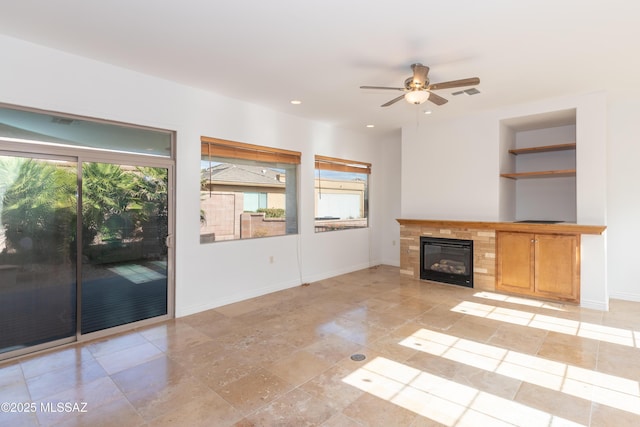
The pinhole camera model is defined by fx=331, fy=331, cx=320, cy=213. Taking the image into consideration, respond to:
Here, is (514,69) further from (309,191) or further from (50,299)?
(50,299)

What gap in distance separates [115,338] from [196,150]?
2.29 metres

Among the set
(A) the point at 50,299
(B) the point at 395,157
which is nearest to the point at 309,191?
(B) the point at 395,157

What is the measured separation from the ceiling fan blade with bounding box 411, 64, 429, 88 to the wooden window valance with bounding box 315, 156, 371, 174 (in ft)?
9.11

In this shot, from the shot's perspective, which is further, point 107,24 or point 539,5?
point 107,24

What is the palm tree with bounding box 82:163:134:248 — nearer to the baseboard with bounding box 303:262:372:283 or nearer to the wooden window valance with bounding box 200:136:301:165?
the wooden window valance with bounding box 200:136:301:165

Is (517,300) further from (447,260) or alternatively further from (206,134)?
(206,134)

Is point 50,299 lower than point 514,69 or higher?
lower

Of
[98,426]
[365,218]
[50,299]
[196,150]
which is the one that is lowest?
[98,426]

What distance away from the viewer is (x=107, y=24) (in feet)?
8.91

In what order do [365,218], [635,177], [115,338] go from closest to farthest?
[115,338]
[635,177]
[365,218]

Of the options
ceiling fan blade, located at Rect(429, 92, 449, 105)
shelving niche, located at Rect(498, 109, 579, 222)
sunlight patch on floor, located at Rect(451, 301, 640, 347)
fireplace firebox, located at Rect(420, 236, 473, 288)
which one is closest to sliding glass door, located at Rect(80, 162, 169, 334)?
ceiling fan blade, located at Rect(429, 92, 449, 105)

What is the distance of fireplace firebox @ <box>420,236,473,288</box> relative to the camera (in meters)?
5.38

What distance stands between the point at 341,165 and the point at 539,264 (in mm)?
3600

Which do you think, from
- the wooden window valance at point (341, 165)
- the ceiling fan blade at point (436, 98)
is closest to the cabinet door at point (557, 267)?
the ceiling fan blade at point (436, 98)
